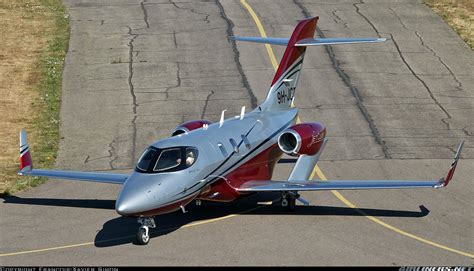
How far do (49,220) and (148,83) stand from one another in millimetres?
16937

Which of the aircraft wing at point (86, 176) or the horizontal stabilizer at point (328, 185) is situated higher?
the horizontal stabilizer at point (328, 185)

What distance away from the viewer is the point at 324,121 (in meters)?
39.7

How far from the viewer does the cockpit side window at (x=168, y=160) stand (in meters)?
26.6

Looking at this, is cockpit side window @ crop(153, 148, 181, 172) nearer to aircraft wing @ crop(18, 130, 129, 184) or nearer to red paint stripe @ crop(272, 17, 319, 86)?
aircraft wing @ crop(18, 130, 129, 184)

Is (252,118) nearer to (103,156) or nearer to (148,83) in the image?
(103,156)

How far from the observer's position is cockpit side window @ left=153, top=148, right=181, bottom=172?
2656 cm

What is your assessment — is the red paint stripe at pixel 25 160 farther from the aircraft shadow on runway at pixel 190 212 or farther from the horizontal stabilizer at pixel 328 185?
the horizontal stabilizer at pixel 328 185

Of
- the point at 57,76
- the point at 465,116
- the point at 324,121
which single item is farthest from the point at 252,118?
the point at 57,76

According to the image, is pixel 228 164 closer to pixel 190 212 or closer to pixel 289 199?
pixel 190 212

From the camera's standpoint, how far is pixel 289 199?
95.6 ft

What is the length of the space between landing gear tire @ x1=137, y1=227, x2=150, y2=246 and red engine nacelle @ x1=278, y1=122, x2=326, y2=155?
5.89 m

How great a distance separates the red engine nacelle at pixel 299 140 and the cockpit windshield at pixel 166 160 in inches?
157

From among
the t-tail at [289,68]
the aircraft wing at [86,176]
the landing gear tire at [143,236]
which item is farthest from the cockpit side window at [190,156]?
the t-tail at [289,68]

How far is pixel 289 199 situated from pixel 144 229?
510cm
